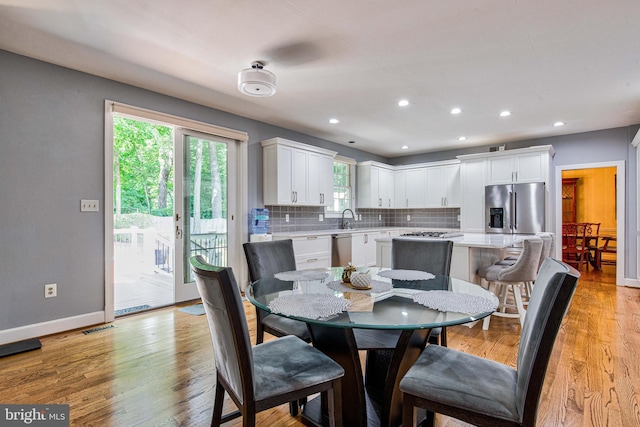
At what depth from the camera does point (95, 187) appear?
3141 millimetres

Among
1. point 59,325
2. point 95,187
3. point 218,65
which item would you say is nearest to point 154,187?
point 95,187

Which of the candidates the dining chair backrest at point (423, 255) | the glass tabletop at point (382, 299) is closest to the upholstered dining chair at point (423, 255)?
the dining chair backrest at point (423, 255)

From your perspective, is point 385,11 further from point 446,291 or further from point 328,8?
point 446,291

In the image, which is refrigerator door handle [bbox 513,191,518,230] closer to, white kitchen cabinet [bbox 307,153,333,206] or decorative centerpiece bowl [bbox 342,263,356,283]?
white kitchen cabinet [bbox 307,153,333,206]

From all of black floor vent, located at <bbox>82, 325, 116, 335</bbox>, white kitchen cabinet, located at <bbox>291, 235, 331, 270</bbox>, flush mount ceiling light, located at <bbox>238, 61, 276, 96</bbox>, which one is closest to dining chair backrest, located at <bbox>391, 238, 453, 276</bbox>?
flush mount ceiling light, located at <bbox>238, 61, 276, 96</bbox>

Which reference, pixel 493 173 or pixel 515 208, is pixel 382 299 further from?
pixel 493 173

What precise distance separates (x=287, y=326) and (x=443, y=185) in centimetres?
543

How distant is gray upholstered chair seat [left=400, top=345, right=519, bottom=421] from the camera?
44.6 inches

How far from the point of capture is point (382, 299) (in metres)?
1.61

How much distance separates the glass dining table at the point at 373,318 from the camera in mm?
1325

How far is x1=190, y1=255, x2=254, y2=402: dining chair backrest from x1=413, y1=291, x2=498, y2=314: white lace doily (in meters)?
0.84

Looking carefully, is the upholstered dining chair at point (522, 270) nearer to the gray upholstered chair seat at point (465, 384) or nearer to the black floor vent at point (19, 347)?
the gray upholstered chair seat at point (465, 384)

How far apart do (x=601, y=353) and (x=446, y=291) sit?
189 cm

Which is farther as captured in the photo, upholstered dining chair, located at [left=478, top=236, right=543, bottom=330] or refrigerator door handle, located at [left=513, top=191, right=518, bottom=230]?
refrigerator door handle, located at [left=513, top=191, right=518, bottom=230]
